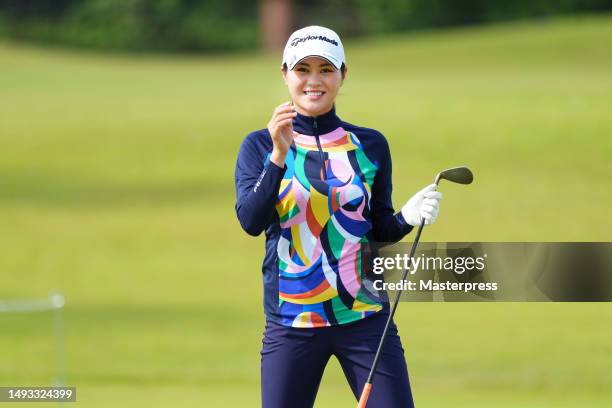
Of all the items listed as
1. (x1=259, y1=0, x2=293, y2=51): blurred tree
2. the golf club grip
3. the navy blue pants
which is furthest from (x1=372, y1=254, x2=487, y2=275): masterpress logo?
(x1=259, y1=0, x2=293, y2=51): blurred tree

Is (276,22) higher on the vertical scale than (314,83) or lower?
higher

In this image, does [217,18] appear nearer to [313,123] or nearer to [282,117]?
[313,123]

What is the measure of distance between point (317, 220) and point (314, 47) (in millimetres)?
561

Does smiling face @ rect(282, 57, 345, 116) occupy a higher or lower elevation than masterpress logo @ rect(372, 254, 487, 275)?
higher

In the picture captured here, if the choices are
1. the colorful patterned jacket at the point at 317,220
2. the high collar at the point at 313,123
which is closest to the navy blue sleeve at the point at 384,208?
the colorful patterned jacket at the point at 317,220

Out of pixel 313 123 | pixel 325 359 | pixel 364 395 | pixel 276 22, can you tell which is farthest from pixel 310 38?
pixel 276 22

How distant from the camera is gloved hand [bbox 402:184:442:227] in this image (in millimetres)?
4602

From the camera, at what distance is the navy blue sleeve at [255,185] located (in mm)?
4387

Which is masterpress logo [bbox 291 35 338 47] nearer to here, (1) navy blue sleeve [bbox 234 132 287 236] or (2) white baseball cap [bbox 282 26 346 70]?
(2) white baseball cap [bbox 282 26 346 70]

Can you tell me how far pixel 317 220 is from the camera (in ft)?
14.9

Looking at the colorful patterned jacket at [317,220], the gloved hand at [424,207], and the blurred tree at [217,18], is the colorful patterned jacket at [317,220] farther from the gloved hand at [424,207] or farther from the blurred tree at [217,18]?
the blurred tree at [217,18]

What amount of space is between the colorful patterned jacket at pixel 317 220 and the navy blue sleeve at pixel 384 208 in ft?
0.04

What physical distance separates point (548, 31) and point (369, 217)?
33270mm

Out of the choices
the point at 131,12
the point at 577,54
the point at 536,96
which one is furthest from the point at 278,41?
the point at 536,96
